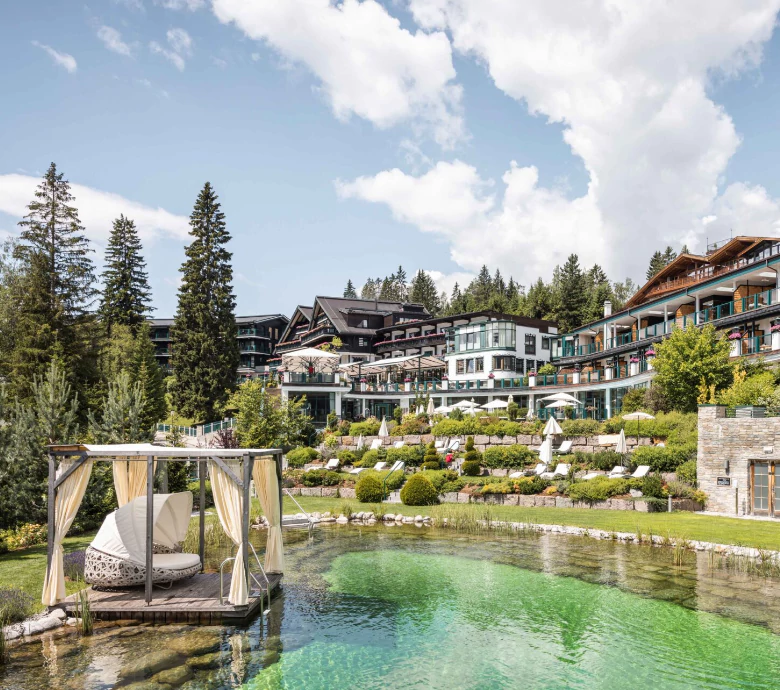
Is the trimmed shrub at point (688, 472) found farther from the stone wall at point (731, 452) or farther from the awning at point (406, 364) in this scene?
the awning at point (406, 364)

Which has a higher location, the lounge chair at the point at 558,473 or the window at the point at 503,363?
the window at the point at 503,363

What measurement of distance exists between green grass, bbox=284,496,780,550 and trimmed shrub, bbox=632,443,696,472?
3.32 metres

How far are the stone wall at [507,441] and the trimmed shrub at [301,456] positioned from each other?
3128 mm

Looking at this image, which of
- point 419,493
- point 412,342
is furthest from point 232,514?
point 412,342

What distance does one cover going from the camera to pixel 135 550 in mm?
12281

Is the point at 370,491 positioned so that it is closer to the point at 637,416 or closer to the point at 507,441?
the point at 507,441

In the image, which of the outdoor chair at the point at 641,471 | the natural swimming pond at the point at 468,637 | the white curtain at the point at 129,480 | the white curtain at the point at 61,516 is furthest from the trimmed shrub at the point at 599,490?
the white curtain at the point at 61,516

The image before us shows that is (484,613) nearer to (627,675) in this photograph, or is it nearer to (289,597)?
(627,675)

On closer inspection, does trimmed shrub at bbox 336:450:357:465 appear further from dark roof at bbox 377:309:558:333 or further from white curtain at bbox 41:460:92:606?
dark roof at bbox 377:309:558:333

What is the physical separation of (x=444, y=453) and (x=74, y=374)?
1942 cm

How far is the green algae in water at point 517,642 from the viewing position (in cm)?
952

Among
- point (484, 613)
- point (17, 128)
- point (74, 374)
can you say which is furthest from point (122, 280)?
point (484, 613)

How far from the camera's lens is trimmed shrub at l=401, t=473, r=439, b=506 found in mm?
25016

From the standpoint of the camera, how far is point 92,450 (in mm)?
11695
